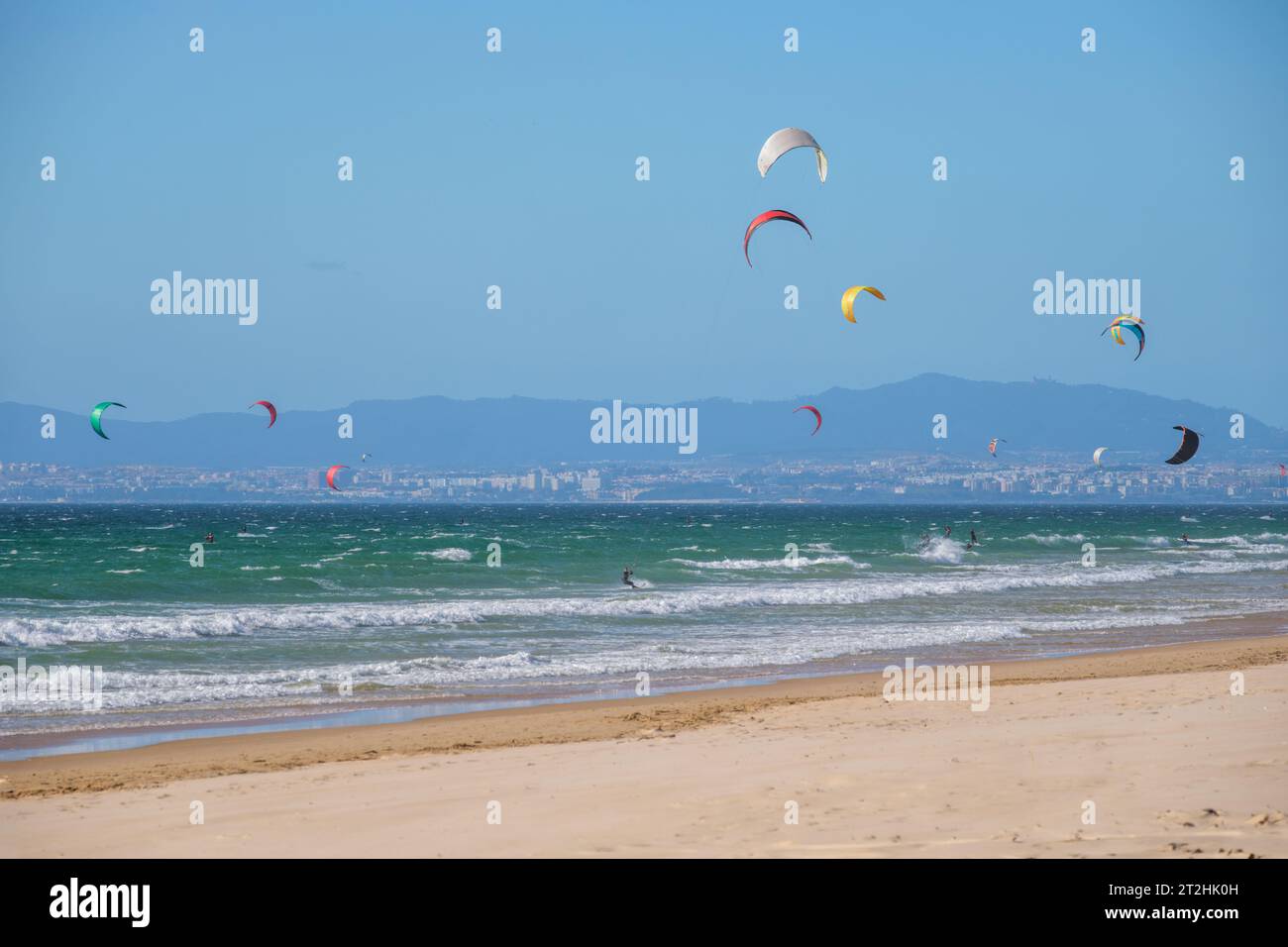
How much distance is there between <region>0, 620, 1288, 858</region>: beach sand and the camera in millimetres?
6965

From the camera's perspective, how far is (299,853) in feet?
22.5

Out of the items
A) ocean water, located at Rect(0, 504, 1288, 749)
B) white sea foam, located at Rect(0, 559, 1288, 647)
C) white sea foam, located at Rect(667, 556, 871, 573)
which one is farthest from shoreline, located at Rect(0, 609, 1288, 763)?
white sea foam, located at Rect(667, 556, 871, 573)

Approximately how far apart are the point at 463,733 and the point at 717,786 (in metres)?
4.28

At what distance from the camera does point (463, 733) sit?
12.1 meters

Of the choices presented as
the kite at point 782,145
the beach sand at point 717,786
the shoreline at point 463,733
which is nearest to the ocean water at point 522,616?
the shoreline at point 463,733

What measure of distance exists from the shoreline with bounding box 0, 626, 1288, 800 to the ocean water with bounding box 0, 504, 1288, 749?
4.03ft

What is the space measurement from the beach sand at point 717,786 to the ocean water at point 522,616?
2.99 meters

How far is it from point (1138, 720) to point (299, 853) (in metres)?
7.34

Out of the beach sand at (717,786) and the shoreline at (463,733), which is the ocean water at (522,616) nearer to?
the shoreline at (463,733)

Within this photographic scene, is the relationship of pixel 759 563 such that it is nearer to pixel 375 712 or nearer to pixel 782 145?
pixel 782 145

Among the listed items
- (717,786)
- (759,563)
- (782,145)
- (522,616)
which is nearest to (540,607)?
(522,616)

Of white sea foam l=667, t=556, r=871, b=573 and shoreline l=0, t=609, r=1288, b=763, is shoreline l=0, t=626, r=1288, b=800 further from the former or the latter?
white sea foam l=667, t=556, r=871, b=573

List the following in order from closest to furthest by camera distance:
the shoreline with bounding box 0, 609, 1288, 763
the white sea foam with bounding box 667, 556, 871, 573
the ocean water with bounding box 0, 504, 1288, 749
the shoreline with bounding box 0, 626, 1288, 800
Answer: the shoreline with bounding box 0, 626, 1288, 800, the shoreline with bounding box 0, 609, 1288, 763, the ocean water with bounding box 0, 504, 1288, 749, the white sea foam with bounding box 667, 556, 871, 573
